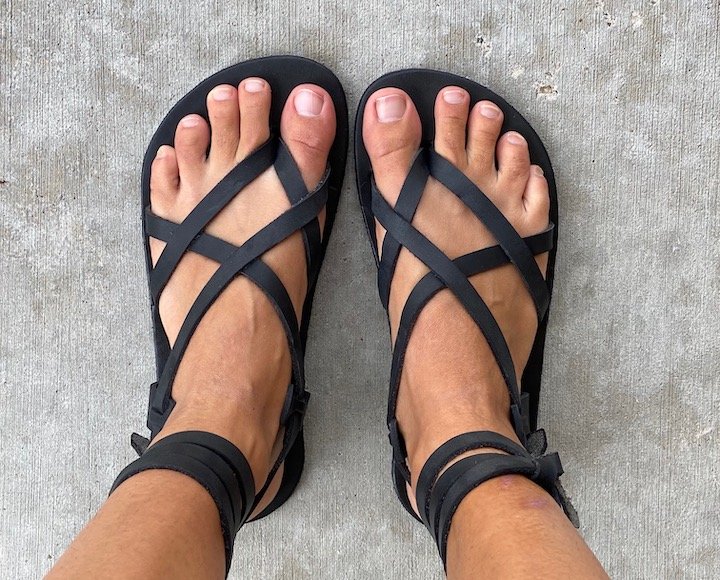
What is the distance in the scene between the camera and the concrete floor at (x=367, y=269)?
0.82 meters

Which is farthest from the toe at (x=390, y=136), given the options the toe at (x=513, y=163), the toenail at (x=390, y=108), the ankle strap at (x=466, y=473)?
the ankle strap at (x=466, y=473)

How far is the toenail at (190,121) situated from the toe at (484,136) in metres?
0.37

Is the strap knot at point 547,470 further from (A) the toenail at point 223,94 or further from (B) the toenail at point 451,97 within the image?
(A) the toenail at point 223,94

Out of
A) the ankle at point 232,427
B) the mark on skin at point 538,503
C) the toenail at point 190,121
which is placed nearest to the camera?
the mark on skin at point 538,503

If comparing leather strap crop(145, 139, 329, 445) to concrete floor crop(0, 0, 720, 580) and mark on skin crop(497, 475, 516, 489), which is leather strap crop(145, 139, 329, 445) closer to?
concrete floor crop(0, 0, 720, 580)

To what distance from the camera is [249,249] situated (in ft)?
2.71

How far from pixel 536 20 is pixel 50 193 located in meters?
0.70

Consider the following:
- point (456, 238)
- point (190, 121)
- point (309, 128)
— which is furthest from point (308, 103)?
point (456, 238)

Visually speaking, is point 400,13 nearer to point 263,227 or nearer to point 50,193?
point 263,227

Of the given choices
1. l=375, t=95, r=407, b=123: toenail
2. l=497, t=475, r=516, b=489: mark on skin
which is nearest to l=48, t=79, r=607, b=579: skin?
l=375, t=95, r=407, b=123: toenail

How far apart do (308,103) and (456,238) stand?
0.87 ft

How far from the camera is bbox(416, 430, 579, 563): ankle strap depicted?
608 mm

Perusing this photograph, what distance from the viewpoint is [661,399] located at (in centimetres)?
88

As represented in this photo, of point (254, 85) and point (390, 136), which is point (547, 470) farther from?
point (254, 85)
